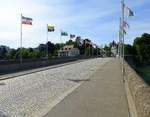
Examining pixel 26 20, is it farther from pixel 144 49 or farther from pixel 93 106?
pixel 144 49

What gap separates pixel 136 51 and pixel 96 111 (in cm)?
16500

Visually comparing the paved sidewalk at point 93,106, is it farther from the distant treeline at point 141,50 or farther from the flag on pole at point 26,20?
the distant treeline at point 141,50

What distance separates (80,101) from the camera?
15.5 meters

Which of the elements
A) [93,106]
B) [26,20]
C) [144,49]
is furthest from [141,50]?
[93,106]

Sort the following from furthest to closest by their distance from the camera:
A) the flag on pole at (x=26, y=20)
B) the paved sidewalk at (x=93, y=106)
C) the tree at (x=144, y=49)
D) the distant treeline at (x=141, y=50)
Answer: the tree at (x=144, y=49)
the distant treeline at (x=141, y=50)
the flag on pole at (x=26, y=20)
the paved sidewalk at (x=93, y=106)

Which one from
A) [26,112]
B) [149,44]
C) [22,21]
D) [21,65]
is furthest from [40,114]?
[149,44]

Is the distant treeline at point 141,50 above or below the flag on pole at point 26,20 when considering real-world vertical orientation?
below

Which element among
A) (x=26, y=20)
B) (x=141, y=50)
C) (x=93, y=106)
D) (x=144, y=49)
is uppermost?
(x=26, y=20)

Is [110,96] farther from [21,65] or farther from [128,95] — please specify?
[21,65]

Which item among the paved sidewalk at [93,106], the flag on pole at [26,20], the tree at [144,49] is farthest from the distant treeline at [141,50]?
the paved sidewalk at [93,106]

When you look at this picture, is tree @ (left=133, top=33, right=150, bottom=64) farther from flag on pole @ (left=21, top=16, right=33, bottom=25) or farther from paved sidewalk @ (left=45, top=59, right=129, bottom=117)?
paved sidewalk @ (left=45, top=59, right=129, bottom=117)

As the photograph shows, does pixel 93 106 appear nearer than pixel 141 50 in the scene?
Yes

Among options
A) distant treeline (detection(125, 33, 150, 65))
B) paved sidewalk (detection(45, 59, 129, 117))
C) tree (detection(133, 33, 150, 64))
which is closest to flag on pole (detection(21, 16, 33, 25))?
paved sidewalk (detection(45, 59, 129, 117))

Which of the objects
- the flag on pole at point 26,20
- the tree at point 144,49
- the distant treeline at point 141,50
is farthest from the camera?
the tree at point 144,49
